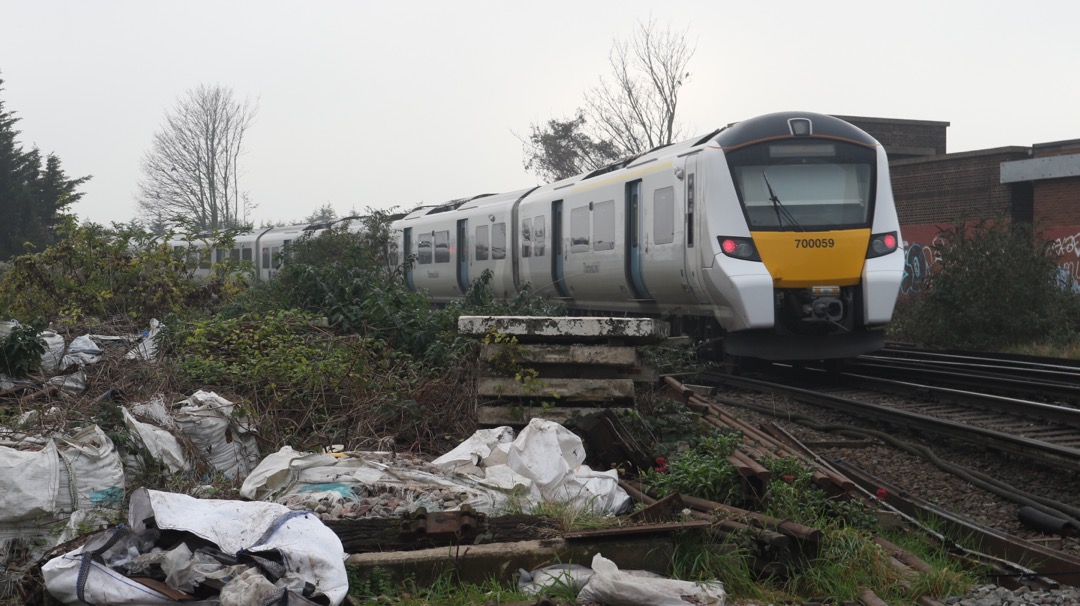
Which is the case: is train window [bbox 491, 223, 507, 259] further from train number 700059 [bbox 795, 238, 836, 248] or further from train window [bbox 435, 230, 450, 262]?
train number 700059 [bbox 795, 238, 836, 248]

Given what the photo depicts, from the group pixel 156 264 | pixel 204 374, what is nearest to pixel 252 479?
pixel 204 374

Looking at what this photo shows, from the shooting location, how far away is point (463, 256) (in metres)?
20.4

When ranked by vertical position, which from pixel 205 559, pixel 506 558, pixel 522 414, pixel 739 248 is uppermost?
pixel 739 248

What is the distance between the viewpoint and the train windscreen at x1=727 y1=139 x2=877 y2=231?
11.2m

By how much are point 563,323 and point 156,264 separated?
6.29m

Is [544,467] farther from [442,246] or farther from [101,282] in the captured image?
[442,246]

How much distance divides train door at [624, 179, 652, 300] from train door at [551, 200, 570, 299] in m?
2.56

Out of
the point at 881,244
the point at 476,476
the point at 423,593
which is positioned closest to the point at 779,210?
the point at 881,244

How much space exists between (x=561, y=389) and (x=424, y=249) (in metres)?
15.7

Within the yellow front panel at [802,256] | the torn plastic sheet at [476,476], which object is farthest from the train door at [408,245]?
the torn plastic sheet at [476,476]

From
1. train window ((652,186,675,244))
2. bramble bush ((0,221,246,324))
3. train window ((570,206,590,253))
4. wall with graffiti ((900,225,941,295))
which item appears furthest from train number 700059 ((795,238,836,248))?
wall with graffiti ((900,225,941,295))

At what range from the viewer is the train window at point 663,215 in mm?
12148

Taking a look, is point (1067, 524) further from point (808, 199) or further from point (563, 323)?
point (808, 199)

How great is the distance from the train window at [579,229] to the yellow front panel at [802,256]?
14.0 feet
